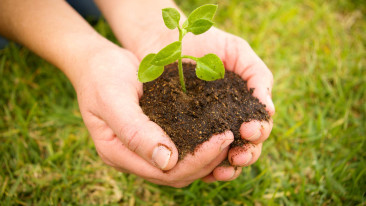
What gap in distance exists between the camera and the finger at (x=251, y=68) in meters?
1.65

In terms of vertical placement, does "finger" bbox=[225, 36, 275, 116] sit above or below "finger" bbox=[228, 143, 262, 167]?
above

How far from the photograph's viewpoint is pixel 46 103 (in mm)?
2377

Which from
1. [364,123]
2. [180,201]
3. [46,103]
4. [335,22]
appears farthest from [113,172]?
[335,22]

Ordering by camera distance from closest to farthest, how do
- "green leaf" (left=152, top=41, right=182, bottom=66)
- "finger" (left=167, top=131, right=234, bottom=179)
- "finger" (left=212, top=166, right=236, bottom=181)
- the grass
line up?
"green leaf" (left=152, top=41, right=182, bottom=66)
"finger" (left=167, top=131, right=234, bottom=179)
"finger" (left=212, top=166, right=236, bottom=181)
the grass

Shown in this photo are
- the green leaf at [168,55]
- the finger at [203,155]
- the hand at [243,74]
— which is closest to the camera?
the green leaf at [168,55]

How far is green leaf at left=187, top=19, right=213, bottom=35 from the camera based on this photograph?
1.29 metres

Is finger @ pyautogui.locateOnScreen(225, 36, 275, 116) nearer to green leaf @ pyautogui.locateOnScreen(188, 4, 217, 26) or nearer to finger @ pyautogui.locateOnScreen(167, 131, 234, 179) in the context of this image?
finger @ pyautogui.locateOnScreen(167, 131, 234, 179)

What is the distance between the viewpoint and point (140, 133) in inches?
53.9

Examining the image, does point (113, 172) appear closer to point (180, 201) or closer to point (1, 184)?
point (180, 201)

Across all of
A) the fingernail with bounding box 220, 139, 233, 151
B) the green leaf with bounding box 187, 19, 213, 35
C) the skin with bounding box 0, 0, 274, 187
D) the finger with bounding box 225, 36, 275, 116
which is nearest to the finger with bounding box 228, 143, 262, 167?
the skin with bounding box 0, 0, 274, 187

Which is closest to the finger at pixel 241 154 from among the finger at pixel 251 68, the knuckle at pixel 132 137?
the finger at pixel 251 68

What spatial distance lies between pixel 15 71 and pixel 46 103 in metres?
0.46

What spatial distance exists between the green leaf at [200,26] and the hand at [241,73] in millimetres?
524

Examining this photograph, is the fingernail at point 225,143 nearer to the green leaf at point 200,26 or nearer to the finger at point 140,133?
the finger at point 140,133
